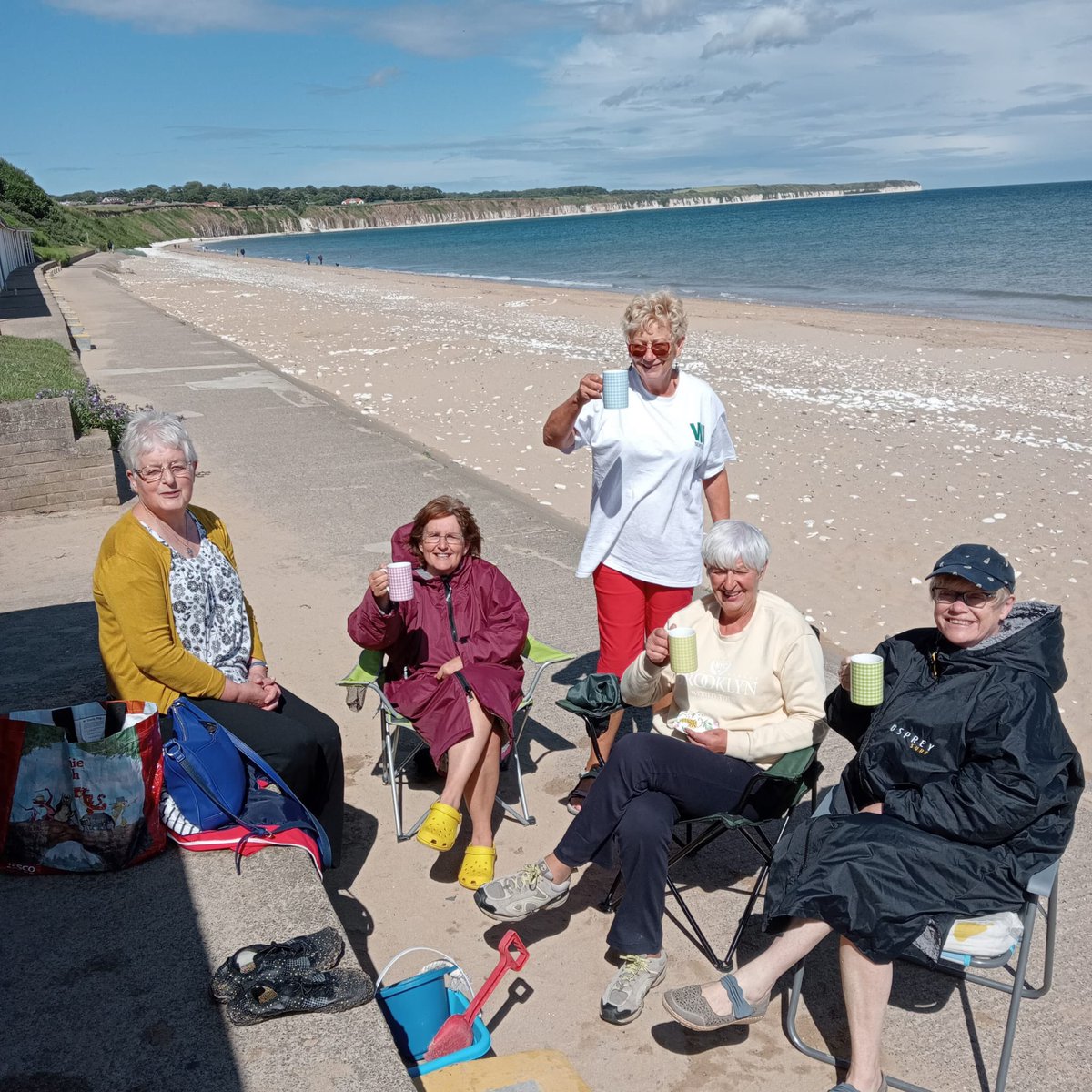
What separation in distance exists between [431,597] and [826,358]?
14741 millimetres

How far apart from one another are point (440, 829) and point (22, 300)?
82.6 feet

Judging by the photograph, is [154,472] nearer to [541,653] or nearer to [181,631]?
[181,631]

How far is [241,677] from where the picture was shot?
3725mm

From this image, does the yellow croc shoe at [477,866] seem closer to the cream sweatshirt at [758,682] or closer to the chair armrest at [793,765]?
the cream sweatshirt at [758,682]

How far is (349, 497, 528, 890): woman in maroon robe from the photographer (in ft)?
11.8

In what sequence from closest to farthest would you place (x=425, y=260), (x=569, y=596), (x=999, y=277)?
1. (x=569, y=596)
2. (x=999, y=277)
3. (x=425, y=260)

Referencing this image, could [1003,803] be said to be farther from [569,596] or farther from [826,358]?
[826,358]

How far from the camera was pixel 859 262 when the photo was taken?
42625 millimetres

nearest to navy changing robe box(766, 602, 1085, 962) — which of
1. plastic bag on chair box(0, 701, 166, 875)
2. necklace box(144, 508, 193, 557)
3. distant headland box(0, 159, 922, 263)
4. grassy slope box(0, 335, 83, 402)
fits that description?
plastic bag on chair box(0, 701, 166, 875)

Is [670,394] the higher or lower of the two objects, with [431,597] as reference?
higher

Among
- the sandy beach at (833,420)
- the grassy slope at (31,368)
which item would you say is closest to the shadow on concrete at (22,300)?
the grassy slope at (31,368)

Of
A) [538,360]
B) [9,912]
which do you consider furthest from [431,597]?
[538,360]

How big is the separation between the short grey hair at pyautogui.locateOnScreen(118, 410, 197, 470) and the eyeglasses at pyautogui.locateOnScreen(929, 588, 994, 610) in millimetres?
2378

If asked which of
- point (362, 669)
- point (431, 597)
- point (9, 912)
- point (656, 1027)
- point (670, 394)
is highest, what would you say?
point (670, 394)
